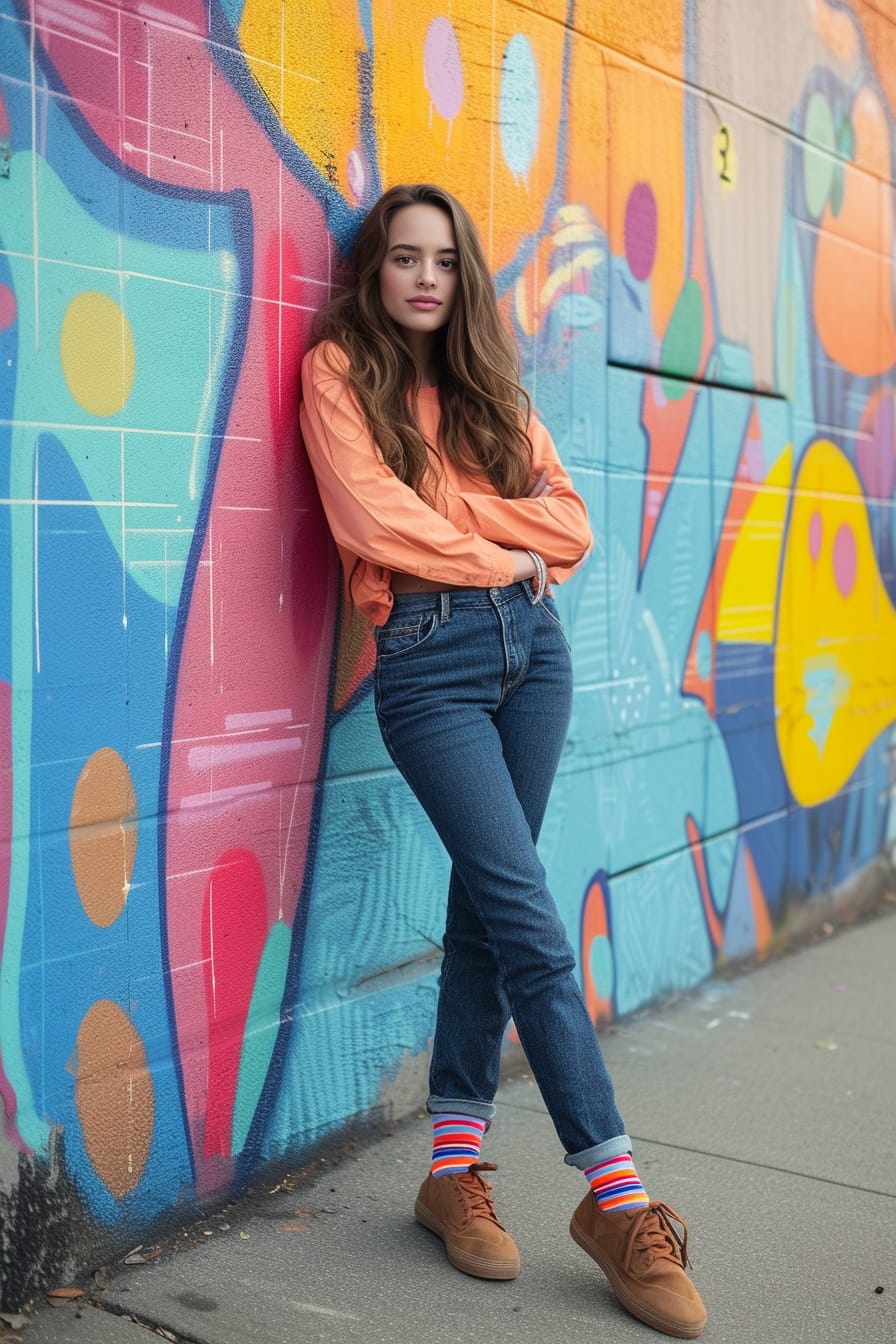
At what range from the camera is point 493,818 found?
266cm

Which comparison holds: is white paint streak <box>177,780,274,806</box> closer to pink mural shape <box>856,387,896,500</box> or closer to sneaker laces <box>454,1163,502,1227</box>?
sneaker laces <box>454,1163,502,1227</box>

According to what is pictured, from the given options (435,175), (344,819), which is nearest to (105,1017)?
(344,819)

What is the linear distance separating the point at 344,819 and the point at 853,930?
3.00m

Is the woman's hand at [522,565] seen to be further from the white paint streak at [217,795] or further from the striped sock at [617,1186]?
the striped sock at [617,1186]

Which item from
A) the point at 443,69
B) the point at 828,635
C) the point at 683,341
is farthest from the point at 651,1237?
the point at 828,635

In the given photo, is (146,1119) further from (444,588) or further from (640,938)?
(640,938)

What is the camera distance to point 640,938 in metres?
4.31

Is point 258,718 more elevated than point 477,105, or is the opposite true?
point 477,105

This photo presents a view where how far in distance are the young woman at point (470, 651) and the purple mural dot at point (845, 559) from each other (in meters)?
2.84

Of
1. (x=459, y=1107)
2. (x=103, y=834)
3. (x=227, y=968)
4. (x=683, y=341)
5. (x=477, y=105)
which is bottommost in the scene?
(x=459, y=1107)

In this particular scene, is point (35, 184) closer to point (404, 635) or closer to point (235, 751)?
point (404, 635)

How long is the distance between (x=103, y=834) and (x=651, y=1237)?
1.20 m

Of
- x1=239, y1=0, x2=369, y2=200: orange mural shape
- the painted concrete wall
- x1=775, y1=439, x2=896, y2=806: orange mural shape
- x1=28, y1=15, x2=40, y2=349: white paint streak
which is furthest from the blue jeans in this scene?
x1=775, y1=439, x2=896, y2=806: orange mural shape

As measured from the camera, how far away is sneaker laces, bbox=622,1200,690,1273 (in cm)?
259
